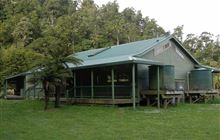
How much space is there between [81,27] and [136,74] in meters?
39.7

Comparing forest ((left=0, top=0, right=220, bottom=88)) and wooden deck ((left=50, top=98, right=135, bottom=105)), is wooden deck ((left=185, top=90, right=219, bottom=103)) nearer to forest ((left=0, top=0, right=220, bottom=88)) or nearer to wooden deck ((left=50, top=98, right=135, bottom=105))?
wooden deck ((left=50, top=98, right=135, bottom=105))

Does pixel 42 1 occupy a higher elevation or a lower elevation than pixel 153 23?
higher

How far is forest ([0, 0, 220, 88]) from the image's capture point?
2136 inches

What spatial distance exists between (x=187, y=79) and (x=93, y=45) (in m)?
30.3

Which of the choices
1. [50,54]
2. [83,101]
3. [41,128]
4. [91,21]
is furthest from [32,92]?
[91,21]

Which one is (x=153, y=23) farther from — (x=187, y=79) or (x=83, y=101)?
(x=83, y=101)

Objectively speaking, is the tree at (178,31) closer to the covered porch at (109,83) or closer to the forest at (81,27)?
the forest at (81,27)

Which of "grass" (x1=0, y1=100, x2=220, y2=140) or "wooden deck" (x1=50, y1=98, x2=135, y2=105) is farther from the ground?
"wooden deck" (x1=50, y1=98, x2=135, y2=105)

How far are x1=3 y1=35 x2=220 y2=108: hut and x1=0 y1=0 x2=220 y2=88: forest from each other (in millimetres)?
18606

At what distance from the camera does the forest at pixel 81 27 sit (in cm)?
5425

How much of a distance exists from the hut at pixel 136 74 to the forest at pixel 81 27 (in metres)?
18.6

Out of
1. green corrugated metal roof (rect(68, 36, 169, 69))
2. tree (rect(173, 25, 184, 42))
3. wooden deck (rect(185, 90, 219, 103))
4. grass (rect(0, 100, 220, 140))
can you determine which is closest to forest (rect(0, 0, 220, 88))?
tree (rect(173, 25, 184, 42))

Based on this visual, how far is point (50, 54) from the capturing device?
21094 millimetres

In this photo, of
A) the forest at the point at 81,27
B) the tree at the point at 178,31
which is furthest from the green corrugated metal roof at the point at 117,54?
the tree at the point at 178,31
